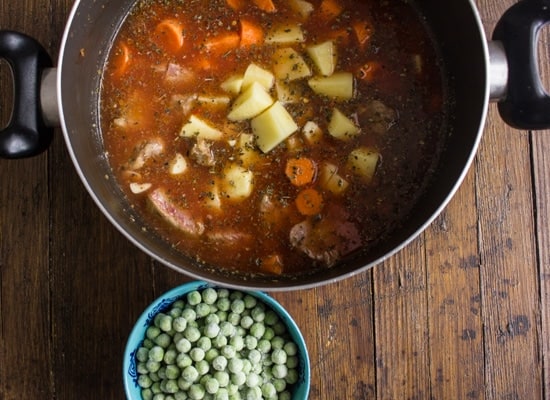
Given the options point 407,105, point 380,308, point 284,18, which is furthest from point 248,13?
point 380,308

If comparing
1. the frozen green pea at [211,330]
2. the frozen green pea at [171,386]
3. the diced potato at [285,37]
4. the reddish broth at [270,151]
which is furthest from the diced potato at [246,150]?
the frozen green pea at [171,386]

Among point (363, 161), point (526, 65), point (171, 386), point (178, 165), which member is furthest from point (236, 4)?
point (171, 386)

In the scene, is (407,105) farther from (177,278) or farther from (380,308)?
(177,278)

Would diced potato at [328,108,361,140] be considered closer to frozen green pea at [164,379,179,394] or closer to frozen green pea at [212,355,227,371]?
frozen green pea at [212,355,227,371]

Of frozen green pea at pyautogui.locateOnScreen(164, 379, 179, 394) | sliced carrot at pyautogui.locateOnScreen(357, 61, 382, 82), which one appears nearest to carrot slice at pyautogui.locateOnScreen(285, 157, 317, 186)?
sliced carrot at pyautogui.locateOnScreen(357, 61, 382, 82)

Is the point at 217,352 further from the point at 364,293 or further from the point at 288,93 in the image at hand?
the point at 288,93

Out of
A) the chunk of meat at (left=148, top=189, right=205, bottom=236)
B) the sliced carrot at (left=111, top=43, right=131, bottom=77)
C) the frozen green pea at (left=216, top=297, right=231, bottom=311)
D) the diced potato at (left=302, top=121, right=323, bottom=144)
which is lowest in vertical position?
the frozen green pea at (left=216, top=297, right=231, bottom=311)
